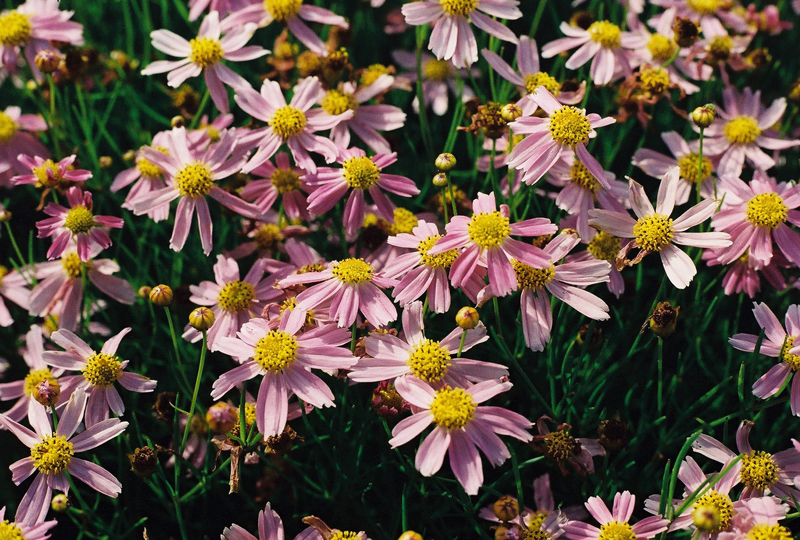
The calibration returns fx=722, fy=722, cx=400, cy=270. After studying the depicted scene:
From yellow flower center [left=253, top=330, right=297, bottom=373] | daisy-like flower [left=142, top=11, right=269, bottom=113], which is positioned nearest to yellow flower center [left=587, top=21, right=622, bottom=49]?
daisy-like flower [left=142, top=11, right=269, bottom=113]

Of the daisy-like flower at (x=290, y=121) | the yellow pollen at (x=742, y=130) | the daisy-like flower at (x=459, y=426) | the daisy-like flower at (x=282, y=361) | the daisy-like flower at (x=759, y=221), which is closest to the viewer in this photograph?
the daisy-like flower at (x=459, y=426)

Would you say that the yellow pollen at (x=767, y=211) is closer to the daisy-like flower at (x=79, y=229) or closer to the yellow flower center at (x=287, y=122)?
the yellow flower center at (x=287, y=122)

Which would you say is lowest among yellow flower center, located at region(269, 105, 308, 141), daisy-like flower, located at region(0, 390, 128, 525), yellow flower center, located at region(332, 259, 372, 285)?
daisy-like flower, located at region(0, 390, 128, 525)

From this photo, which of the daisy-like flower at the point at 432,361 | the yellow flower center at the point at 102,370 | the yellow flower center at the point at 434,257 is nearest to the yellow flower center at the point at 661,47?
the yellow flower center at the point at 434,257

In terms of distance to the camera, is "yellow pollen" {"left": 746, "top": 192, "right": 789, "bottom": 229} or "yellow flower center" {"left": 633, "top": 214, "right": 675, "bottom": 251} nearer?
"yellow flower center" {"left": 633, "top": 214, "right": 675, "bottom": 251}

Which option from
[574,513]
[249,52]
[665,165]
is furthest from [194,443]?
[665,165]

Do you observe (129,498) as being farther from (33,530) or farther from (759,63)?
(759,63)

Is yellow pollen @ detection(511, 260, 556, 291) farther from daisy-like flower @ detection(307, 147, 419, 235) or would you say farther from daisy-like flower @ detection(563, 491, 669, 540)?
daisy-like flower @ detection(563, 491, 669, 540)

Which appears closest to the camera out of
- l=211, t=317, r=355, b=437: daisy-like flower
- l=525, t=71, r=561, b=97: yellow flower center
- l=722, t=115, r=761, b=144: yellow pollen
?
l=211, t=317, r=355, b=437: daisy-like flower
